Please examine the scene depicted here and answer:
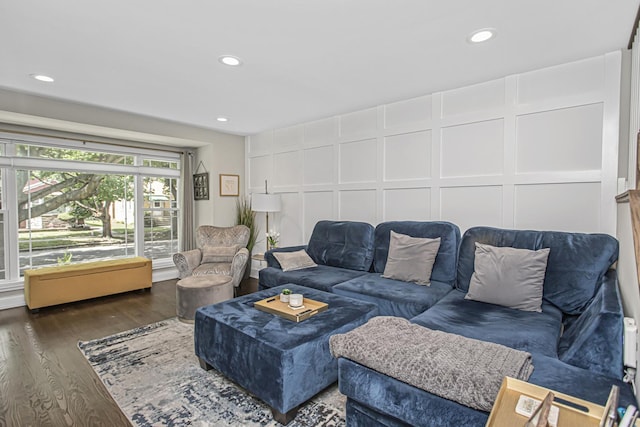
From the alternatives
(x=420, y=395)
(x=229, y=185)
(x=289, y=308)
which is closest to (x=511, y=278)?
(x=420, y=395)

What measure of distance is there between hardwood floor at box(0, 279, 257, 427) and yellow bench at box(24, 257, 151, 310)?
0.39ft

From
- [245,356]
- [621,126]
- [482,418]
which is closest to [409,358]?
[482,418]

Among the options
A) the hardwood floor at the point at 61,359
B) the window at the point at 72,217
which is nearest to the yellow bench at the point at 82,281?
the hardwood floor at the point at 61,359

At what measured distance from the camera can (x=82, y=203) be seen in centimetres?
449

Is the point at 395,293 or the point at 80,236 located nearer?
the point at 395,293

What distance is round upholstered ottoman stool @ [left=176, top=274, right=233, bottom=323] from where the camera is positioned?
3246 mm

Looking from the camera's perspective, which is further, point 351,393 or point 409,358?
point 351,393

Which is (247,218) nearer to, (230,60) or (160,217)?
(160,217)

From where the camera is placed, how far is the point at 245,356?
6.39 ft

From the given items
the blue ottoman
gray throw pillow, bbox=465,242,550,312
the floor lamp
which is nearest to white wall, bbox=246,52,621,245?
the floor lamp

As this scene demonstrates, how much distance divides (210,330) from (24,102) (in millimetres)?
3249

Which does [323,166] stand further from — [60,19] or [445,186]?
[60,19]

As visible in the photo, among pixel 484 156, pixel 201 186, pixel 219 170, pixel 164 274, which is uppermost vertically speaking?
pixel 219 170

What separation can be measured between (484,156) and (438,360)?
91.7 inches
